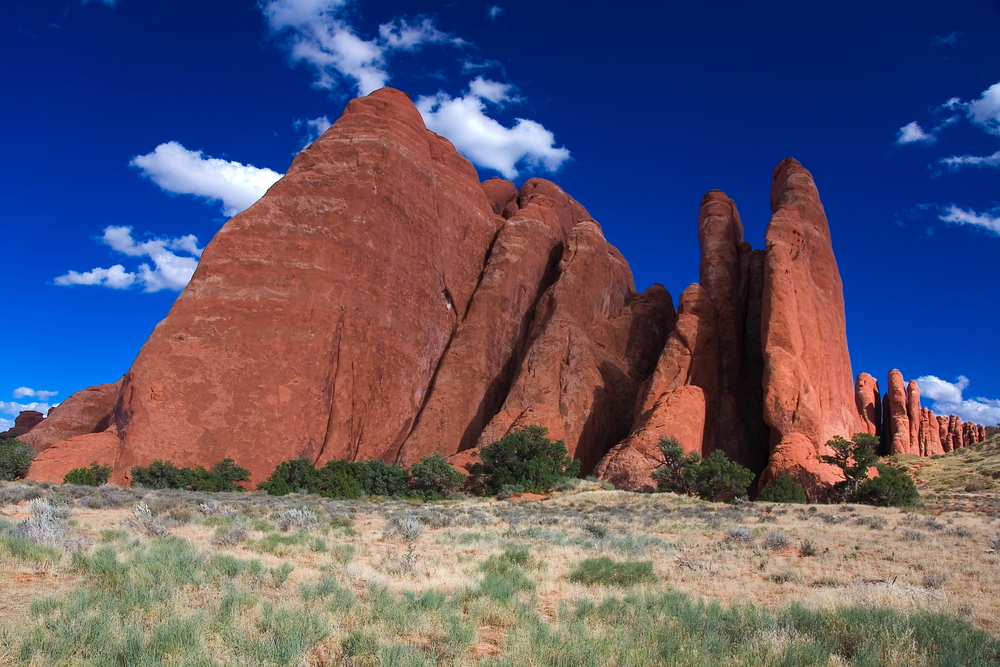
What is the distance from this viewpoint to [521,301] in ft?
158

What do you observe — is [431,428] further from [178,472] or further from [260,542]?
[260,542]

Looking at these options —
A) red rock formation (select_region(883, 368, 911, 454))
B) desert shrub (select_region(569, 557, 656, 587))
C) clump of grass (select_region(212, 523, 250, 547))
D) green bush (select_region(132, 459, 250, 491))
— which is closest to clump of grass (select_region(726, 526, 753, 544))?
desert shrub (select_region(569, 557, 656, 587))

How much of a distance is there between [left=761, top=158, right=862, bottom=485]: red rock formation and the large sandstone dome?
137 mm

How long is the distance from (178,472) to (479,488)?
565 inches

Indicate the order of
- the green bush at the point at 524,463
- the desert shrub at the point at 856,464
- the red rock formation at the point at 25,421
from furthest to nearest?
the red rock formation at the point at 25,421
the green bush at the point at 524,463
the desert shrub at the point at 856,464

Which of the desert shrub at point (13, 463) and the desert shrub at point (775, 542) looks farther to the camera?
the desert shrub at point (13, 463)

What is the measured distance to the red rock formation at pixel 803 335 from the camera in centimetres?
3194

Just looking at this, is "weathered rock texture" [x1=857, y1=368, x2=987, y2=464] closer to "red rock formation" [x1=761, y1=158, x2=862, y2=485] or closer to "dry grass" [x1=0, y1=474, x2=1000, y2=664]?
"red rock formation" [x1=761, y1=158, x2=862, y2=485]

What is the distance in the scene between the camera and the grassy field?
584 centimetres

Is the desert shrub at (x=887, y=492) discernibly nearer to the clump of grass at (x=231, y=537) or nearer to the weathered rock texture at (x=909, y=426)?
the clump of grass at (x=231, y=537)

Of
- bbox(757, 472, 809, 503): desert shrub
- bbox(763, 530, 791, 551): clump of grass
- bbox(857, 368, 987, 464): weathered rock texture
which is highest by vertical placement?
bbox(857, 368, 987, 464): weathered rock texture

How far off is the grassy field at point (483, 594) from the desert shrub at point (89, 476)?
13819 mm

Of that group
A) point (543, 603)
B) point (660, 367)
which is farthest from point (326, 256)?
point (543, 603)

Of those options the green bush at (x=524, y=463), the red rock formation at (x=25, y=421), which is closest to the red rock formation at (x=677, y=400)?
the green bush at (x=524, y=463)
